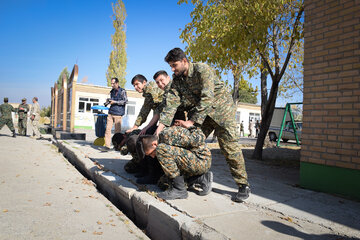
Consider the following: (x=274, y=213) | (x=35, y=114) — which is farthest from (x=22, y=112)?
(x=274, y=213)

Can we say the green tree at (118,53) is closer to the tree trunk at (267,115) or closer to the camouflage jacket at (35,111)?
the camouflage jacket at (35,111)

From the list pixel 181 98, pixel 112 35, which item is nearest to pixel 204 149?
pixel 181 98

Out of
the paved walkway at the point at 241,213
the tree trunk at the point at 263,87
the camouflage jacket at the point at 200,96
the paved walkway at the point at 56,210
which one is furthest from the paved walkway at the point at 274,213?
the tree trunk at the point at 263,87

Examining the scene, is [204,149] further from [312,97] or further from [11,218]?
[11,218]

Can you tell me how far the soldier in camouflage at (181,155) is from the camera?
9.55 feet

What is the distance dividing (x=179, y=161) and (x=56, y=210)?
5.43 ft

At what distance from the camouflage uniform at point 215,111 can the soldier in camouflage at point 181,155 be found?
19 cm

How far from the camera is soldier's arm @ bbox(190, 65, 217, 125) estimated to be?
2879 millimetres

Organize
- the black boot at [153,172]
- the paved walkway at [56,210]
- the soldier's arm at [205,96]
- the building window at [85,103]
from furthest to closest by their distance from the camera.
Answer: the building window at [85,103], the black boot at [153,172], the soldier's arm at [205,96], the paved walkway at [56,210]

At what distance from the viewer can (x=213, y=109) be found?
10.2 ft

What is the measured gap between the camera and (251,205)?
2941mm

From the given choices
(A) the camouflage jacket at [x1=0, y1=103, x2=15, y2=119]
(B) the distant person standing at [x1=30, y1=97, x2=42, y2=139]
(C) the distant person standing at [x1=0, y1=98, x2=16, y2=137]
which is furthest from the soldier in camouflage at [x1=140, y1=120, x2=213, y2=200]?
(A) the camouflage jacket at [x1=0, y1=103, x2=15, y2=119]

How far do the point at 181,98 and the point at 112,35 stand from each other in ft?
118

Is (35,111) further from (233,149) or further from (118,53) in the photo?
(118,53)
